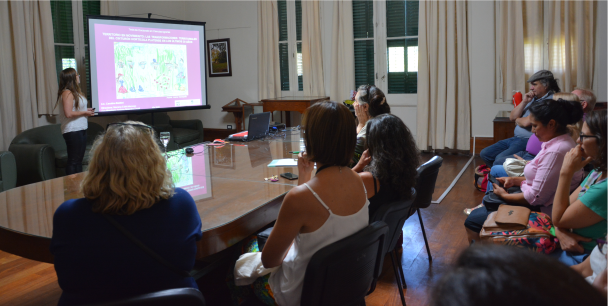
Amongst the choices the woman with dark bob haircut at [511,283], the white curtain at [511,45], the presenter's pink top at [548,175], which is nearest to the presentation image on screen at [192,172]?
the presenter's pink top at [548,175]

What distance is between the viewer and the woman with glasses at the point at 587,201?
1.81 metres

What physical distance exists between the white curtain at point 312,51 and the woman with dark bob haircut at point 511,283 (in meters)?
7.00

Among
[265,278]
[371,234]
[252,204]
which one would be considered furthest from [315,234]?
[252,204]

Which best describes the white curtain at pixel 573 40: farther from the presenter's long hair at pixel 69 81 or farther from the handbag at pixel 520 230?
the presenter's long hair at pixel 69 81

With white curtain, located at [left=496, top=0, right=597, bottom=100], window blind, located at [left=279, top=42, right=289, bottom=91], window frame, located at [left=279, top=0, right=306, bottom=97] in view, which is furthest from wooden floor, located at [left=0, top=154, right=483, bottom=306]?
window blind, located at [left=279, top=42, right=289, bottom=91]

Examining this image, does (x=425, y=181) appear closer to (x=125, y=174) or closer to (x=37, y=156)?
(x=125, y=174)

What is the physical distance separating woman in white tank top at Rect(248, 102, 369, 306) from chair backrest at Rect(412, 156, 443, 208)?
3.15 ft

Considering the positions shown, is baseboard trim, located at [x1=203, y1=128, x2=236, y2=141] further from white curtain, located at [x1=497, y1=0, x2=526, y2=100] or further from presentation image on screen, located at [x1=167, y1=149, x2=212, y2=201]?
presentation image on screen, located at [x1=167, y1=149, x2=212, y2=201]

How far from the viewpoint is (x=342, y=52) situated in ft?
23.2

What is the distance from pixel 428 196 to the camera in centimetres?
277

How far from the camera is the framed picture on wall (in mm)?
8039

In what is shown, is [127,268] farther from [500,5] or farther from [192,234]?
[500,5]

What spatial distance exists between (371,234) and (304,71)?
19.9 ft

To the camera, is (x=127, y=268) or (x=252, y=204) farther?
(x=252, y=204)
